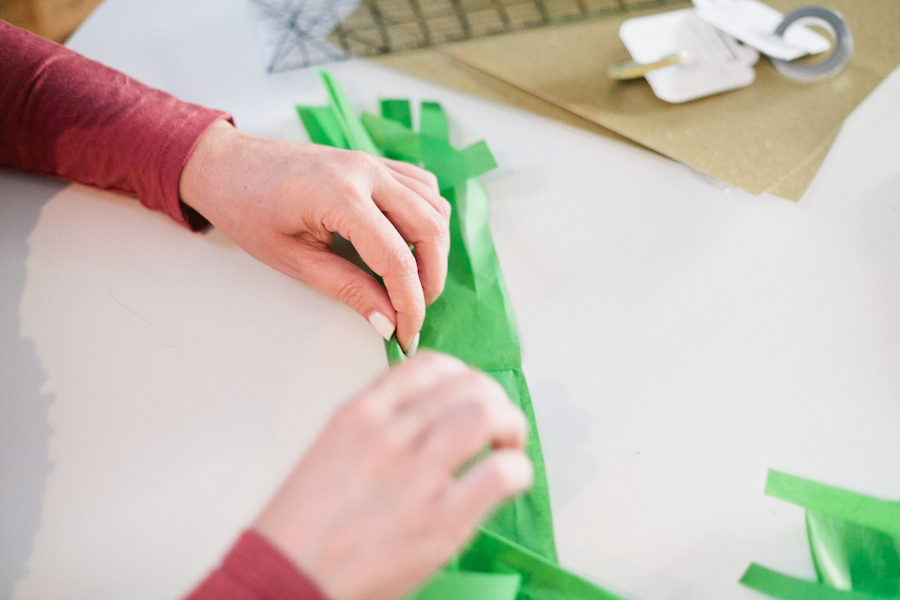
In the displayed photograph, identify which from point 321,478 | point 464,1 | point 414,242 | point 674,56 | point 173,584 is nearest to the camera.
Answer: point 321,478

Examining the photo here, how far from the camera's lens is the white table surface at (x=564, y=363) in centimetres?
45

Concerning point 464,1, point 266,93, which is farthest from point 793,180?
point 266,93

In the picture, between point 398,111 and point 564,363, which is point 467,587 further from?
point 398,111

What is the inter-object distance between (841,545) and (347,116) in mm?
639

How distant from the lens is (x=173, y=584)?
0.43 m

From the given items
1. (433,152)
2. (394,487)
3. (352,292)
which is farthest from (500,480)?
(433,152)

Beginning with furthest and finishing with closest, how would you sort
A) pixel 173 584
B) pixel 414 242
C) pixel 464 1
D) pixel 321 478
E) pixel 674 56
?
pixel 464 1 < pixel 674 56 < pixel 414 242 < pixel 173 584 < pixel 321 478

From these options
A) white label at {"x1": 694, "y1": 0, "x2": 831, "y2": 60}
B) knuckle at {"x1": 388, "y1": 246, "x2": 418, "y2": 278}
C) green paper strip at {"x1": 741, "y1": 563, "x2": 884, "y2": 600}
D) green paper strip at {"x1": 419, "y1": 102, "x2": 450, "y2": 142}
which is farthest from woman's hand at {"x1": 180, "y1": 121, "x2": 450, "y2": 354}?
white label at {"x1": 694, "y1": 0, "x2": 831, "y2": 60}

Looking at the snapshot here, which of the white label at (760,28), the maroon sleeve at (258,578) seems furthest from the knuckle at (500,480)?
the white label at (760,28)

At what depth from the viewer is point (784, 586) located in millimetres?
424

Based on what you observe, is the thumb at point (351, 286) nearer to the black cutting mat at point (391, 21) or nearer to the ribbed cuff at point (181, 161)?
the ribbed cuff at point (181, 161)

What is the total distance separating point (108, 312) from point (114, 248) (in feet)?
0.26

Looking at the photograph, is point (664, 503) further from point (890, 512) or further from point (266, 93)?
point (266, 93)

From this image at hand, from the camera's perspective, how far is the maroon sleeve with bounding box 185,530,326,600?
0.29m
